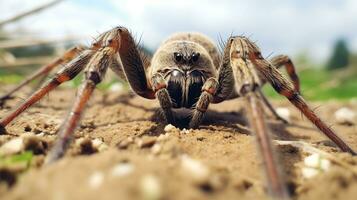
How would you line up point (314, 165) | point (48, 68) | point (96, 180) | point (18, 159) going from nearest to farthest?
1. point (96, 180)
2. point (18, 159)
3. point (314, 165)
4. point (48, 68)

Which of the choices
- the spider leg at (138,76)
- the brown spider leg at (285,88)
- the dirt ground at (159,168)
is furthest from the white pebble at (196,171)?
the spider leg at (138,76)

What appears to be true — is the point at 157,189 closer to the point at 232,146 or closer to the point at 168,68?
the point at 232,146

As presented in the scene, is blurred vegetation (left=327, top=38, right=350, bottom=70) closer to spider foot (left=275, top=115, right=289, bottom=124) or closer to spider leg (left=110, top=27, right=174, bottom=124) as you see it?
spider foot (left=275, top=115, right=289, bottom=124)

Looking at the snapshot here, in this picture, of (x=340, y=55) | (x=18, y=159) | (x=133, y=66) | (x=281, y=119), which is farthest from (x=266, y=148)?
(x=340, y=55)

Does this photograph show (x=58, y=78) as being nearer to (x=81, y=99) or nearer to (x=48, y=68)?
(x=81, y=99)

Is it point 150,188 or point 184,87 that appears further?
point 184,87

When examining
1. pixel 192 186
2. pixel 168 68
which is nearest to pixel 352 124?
pixel 168 68
